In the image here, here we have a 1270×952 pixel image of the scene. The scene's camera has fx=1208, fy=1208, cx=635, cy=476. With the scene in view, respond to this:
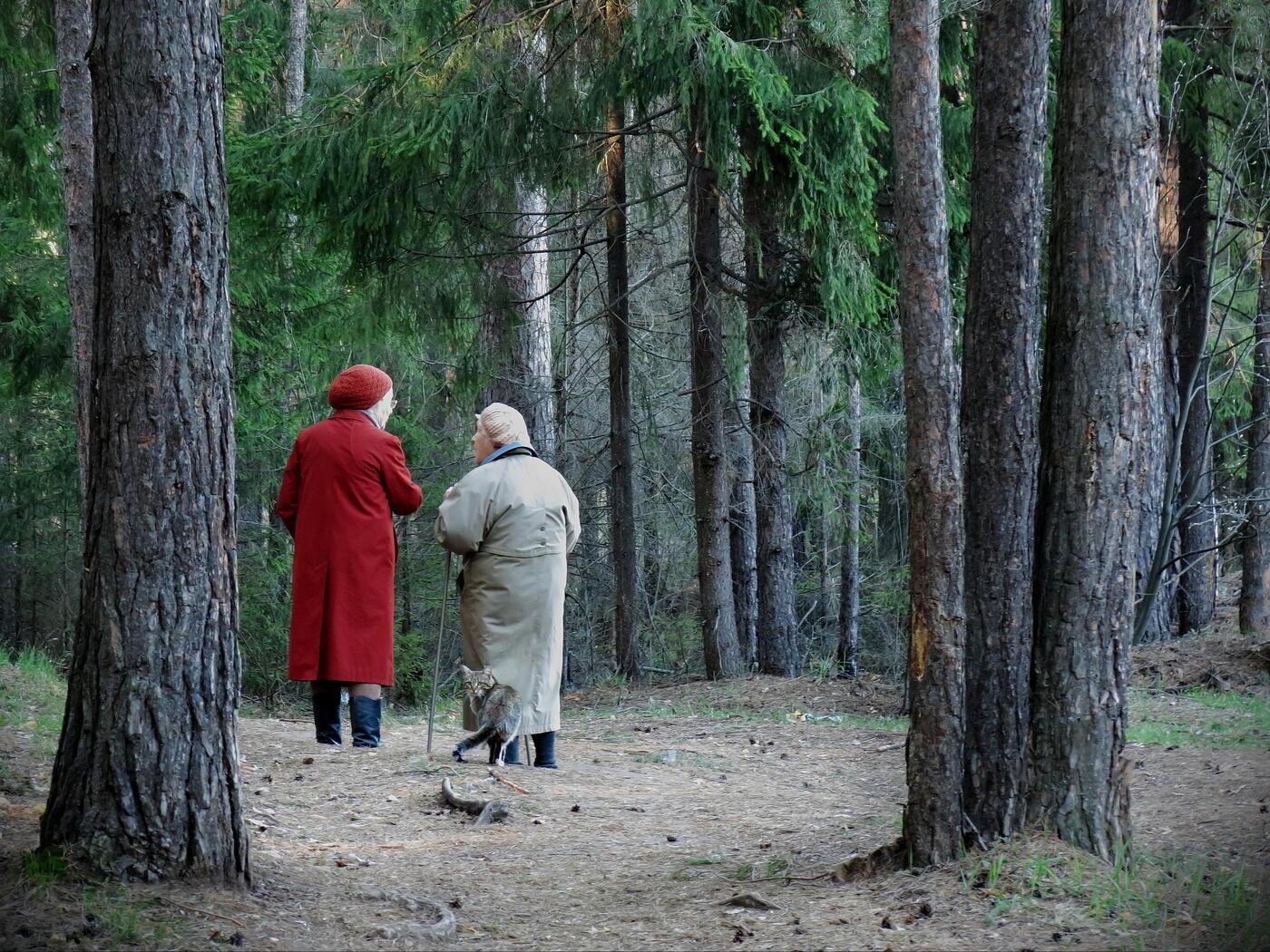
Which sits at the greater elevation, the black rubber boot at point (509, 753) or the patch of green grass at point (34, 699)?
the patch of green grass at point (34, 699)

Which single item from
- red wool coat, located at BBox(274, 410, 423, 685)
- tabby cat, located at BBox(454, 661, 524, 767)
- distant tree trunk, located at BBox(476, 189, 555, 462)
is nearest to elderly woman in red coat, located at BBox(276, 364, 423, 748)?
red wool coat, located at BBox(274, 410, 423, 685)

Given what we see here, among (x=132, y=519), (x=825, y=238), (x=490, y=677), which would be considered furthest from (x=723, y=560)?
(x=132, y=519)

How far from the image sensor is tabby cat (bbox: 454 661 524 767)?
23.2ft

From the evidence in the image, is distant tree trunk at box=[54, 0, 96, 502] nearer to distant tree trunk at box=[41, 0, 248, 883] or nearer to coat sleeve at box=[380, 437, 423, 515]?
coat sleeve at box=[380, 437, 423, 515]

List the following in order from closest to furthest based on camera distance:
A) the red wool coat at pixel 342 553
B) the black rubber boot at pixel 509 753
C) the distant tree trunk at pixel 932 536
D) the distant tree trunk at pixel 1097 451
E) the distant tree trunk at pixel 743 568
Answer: the distant tree trunk at pixel 1097 451, the distant tree trunk at pixel 932 536, the red wool coat at pixel 342 553, the black rubber boot at pixel 509 753, the distant tree trunk at pixel 743 568

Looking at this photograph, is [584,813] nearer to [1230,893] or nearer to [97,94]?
[1230,893]

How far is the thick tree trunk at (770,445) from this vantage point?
Result: 39.1 feet

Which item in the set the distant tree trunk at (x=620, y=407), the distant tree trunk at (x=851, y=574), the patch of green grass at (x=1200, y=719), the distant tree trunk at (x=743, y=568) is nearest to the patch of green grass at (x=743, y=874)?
the patch of green grass at (x=1200, y=719)

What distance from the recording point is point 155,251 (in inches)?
162

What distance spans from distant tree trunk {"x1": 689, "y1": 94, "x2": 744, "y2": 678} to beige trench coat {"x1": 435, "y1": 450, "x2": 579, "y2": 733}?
15.4ft

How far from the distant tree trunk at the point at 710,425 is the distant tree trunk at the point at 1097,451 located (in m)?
6.96

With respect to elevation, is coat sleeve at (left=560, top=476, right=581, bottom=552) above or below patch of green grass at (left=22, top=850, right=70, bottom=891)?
above

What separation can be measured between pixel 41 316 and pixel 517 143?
5.74 metres

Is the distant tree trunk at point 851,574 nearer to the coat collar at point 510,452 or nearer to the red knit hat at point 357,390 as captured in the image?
the coat collar at point 510,452
